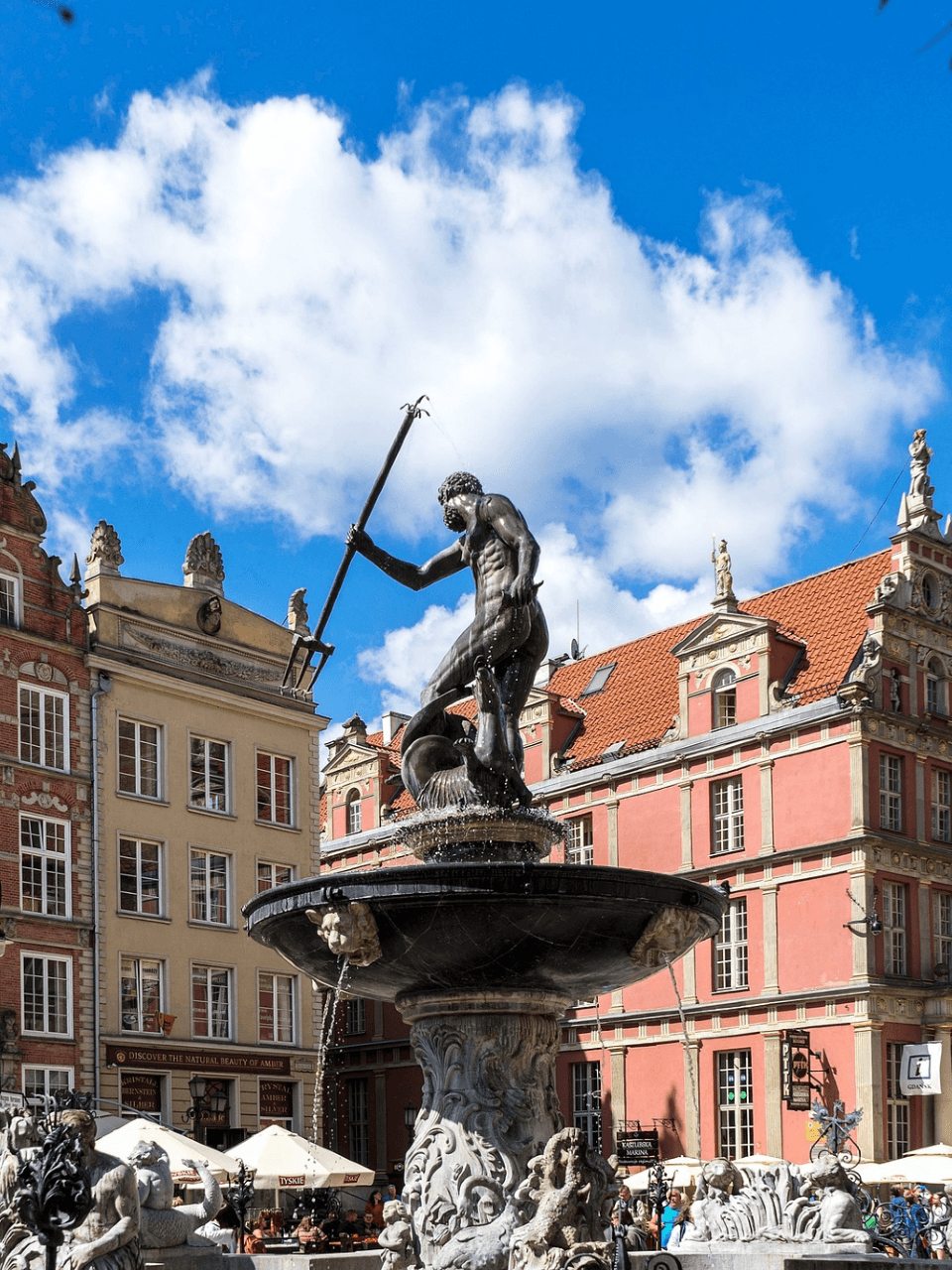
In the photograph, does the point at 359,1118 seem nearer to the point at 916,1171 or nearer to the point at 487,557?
the point at 916,1171

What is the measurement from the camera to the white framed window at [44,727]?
30703 mm

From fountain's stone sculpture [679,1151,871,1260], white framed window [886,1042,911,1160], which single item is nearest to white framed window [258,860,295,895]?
white framed window [886,1042,911,1160]

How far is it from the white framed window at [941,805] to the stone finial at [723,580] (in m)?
5.54

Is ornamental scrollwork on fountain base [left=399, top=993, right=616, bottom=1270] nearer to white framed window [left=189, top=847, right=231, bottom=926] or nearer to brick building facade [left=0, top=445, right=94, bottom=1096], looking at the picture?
brick building facade [left=0, top=445, right=94, bottom=1096]

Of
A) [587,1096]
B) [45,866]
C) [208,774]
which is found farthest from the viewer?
[587,1096]

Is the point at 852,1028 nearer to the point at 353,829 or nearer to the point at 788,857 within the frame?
the point at 788,857

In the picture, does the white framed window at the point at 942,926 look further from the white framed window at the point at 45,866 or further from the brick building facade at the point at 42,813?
the white framed window at the point at 45,866

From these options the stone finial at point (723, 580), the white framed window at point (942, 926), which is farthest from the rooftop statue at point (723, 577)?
the white framed window at point (942, 926)

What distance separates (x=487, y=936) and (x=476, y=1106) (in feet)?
3.79

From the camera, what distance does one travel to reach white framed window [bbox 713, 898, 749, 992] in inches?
1410

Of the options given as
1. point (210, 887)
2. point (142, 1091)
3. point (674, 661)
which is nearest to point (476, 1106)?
point (142, 1091)

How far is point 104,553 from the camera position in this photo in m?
32.9

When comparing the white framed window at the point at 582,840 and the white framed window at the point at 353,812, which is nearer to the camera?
the white framed window at the point at 582,840

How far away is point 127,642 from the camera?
108 feet
